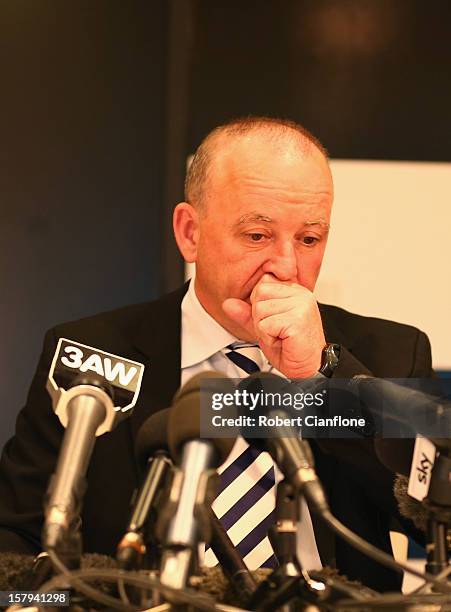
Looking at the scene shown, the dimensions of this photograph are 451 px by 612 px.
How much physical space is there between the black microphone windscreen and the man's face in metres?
0.86

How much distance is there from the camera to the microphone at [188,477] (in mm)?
1107

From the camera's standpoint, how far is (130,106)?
9.63 feet

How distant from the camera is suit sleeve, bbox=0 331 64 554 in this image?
2.05 m

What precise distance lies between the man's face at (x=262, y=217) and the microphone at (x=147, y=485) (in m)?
0.87

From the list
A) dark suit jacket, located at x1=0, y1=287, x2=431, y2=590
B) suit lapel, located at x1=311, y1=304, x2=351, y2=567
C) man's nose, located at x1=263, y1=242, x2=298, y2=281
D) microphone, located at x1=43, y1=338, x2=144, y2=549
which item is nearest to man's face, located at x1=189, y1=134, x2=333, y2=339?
man's nose, located at x1=263, y1=242, x2=298, y2=281

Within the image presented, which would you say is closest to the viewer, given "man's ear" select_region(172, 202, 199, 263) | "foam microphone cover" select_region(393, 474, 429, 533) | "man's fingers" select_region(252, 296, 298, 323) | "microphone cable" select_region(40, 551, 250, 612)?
"microphone cable" select_region(40, 551, 250, 612)

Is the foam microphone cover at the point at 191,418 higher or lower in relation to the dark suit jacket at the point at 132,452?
higher

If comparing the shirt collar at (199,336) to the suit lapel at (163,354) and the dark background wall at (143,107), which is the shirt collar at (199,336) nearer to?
the suit lapel at (163,354)

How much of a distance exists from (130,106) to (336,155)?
655 millimetres

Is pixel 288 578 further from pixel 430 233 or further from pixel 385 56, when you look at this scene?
pixel 385 56

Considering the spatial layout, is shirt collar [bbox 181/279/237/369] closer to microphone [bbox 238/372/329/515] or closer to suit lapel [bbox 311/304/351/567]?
suit lapel [bbox 311/304/351/567]

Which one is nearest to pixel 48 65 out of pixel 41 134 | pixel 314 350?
pixel 41 134

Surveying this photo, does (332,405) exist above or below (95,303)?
above

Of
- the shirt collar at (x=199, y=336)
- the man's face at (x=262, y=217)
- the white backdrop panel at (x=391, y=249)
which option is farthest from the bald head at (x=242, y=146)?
the white backdrop panel at (x=391, y=249)
